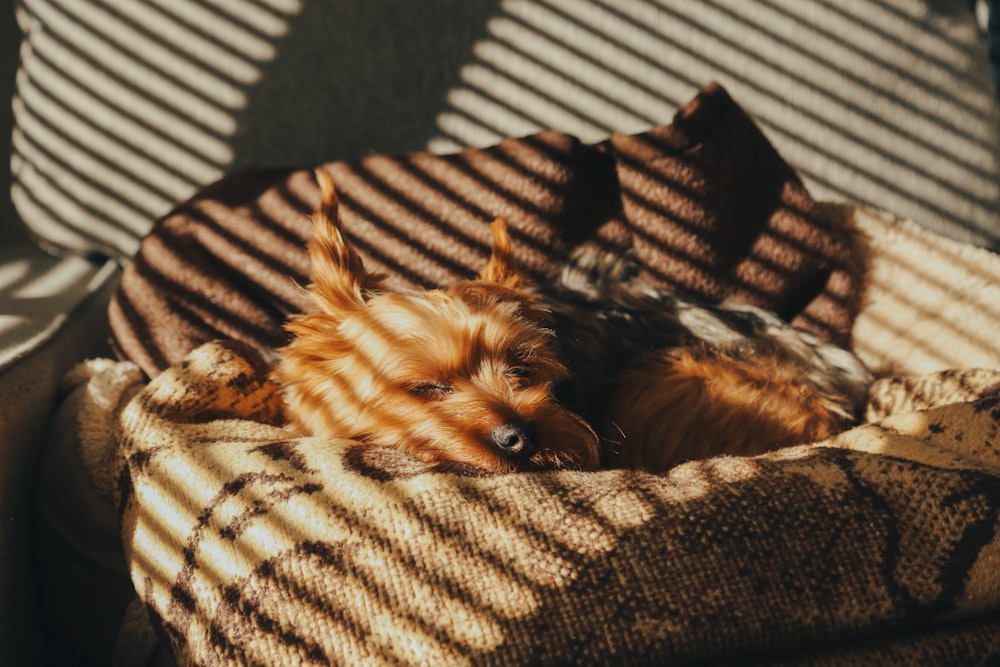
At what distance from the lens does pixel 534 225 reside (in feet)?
6.29

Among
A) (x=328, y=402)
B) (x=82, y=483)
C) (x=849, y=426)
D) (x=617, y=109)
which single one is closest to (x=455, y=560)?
A: (x=328, y=402)

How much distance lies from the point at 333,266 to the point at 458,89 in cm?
85

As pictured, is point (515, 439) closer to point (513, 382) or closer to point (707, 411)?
point (513, 382)

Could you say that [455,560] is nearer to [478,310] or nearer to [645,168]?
[478,310]

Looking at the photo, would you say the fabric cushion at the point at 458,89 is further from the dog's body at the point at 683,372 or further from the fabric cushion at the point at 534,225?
the dog's body at the point at 683,372

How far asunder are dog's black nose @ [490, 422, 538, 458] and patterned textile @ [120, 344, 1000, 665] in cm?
16

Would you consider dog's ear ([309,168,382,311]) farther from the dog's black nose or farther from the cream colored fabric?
the cream colored fabric

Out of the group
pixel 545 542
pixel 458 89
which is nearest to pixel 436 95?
pixel 458 89

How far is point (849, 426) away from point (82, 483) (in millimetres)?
1565

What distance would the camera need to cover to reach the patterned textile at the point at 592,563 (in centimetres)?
91

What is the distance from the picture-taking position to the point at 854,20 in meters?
2.15

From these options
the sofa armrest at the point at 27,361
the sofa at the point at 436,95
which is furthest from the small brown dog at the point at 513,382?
the sofa at the point at 436,95

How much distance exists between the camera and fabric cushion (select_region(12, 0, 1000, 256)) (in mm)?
2045

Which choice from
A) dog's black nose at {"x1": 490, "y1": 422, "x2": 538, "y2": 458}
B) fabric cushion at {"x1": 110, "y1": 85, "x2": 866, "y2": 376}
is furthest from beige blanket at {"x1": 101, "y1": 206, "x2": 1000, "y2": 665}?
fabric cushion at {"x1": 110, "y1": 85, "x2": 866, "y2": 376}
